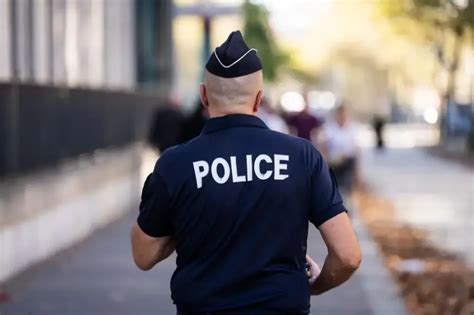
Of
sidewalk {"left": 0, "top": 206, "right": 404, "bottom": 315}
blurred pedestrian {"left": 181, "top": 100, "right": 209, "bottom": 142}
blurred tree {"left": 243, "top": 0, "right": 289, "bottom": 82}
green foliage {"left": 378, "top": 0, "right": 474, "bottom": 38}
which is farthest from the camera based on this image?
blurred tree {"left": 243, "top": 0, "right": 289, "bottom": 82}

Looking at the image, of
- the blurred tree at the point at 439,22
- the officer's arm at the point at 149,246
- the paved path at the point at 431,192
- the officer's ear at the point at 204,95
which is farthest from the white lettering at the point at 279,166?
the blurred tree at the point at 439,22

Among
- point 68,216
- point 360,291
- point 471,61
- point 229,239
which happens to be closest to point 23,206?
point 68,216

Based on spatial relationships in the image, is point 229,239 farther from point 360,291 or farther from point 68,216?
point 68,216

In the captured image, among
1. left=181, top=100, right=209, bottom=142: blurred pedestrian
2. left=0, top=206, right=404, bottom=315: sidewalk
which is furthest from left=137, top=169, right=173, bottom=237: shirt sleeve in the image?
left=181, top=100, right=209, bottom=142: blurred pedestrian

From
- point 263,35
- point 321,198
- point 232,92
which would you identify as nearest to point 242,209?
point 321,198

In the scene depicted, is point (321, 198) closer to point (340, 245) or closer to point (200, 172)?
point (340, 245)

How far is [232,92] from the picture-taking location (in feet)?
12.1

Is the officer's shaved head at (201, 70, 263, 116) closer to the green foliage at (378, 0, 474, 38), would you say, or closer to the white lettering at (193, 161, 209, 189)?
the white lettering at (193, 161, 209, 189)

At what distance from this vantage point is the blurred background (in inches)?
384

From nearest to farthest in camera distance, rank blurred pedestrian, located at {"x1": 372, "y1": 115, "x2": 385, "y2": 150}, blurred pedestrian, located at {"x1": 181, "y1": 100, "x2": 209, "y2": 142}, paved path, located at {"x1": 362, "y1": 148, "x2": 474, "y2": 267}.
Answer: blurred pedestrian, located at {"x1": 181, "y1": 100, "x2": 209, "y2": 142} < paved path, located at {"x1": 362, "y1": 148, "x2": 474, "y2": 267} < blurred pedestrian, located at {"x1": 372, "y1": 115, "x2": 385, "y2": 150}

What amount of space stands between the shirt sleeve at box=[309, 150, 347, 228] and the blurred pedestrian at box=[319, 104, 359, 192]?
38.7 ft

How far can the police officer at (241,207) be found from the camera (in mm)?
3598

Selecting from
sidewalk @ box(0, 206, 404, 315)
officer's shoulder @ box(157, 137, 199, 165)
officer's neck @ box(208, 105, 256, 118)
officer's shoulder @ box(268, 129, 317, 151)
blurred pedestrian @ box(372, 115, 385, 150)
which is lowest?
blurred pedestrian @ box(372, 115, 385, 150)

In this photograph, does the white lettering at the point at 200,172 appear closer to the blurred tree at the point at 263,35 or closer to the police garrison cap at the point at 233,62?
the police garrison cap at the point at 233,62
